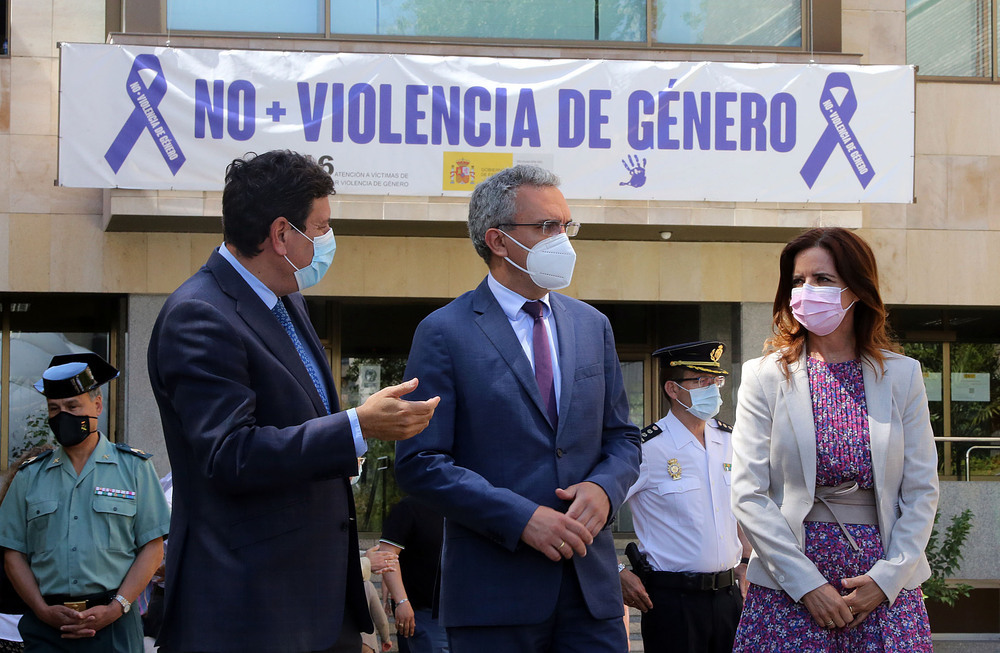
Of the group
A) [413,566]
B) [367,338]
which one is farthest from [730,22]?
[413,566]

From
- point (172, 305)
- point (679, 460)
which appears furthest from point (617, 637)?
point (679, 460)

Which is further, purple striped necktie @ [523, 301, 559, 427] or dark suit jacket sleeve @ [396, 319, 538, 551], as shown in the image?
purple striped necktie @ [523, 301, 559, 427]

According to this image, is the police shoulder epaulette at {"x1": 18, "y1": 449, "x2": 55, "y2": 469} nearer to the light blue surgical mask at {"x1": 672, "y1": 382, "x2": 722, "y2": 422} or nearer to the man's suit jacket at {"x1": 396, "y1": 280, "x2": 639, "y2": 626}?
the man's suit jacket at {"x1": 396, "y1": 280, "x2": 639, "y2": 626}

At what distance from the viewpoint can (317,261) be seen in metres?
3.18

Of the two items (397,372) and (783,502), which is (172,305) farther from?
(397,372)

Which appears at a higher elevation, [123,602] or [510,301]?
[510,301]

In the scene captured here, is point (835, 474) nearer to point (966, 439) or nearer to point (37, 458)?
point (37, 458)

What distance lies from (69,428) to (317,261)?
2.76m

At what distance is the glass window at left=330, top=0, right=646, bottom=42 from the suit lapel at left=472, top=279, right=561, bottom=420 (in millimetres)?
7928

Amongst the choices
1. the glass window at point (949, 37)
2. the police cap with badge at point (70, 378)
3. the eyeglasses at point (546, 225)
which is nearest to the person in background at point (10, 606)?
the police cap with badge at point (70, 378)

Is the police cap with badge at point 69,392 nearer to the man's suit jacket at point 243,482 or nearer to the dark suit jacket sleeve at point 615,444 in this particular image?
the man's suit jacket at point 243,482

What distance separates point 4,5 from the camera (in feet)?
36.8

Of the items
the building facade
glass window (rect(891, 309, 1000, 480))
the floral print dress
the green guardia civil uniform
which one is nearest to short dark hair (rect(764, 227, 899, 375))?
the floral print dress

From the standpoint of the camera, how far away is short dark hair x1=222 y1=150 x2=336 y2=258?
9.98 feet
